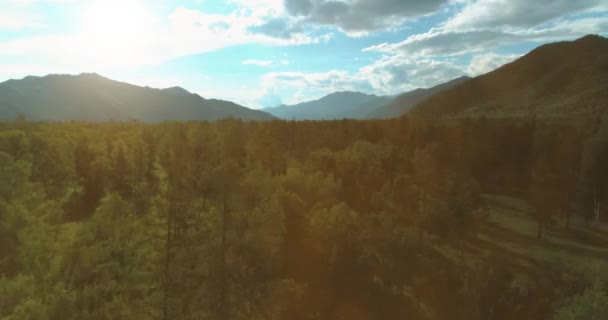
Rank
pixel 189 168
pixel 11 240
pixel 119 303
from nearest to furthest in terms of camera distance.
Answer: pixel 119 303, pixel 11 240, pixel 189 168

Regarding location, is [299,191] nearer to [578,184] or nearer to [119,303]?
[119,303]

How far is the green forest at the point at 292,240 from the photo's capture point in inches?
1275

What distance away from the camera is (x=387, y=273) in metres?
45.2

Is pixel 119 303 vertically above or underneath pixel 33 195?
underneath

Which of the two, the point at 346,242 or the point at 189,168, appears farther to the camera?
the point at 189,168

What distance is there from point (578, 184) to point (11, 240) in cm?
7163

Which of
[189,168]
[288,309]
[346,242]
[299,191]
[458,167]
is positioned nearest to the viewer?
[288,309]

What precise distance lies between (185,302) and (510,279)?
103 feet

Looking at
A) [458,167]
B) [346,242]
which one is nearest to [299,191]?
[346,242]

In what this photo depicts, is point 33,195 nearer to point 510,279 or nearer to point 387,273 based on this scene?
point 387,273

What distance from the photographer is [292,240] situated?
49.2m

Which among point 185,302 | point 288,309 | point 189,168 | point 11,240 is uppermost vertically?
point 189,168

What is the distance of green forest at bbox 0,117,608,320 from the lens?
3238cm

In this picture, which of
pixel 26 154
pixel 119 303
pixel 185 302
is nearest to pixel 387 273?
pixel 185 302
